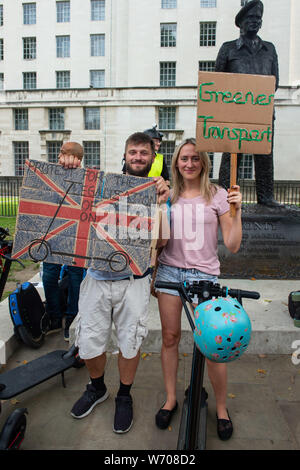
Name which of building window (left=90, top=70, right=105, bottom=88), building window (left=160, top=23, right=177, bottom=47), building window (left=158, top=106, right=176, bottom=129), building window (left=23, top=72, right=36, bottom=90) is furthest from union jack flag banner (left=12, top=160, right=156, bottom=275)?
building window (left=23, top=72, right=36, bottom=90)

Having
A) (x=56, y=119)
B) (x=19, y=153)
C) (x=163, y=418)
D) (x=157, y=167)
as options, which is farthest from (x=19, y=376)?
(x=19, y=153)

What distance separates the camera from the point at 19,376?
8.80 feet

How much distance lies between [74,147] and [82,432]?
221 centimetres

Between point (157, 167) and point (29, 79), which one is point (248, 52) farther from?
point (29, 79)

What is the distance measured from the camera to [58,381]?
297 centimetres

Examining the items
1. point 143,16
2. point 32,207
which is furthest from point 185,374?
point 143,16

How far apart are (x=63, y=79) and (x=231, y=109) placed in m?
35.8

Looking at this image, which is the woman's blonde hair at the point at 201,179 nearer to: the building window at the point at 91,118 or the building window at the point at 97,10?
the building window at the point at 91,118

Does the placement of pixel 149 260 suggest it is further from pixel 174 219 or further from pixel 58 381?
pixel 58 381

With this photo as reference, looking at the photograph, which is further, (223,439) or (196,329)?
(223,439)

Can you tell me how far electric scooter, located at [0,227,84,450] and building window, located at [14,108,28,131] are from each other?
33160mm

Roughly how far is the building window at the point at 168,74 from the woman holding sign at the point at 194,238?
31.8 meters
